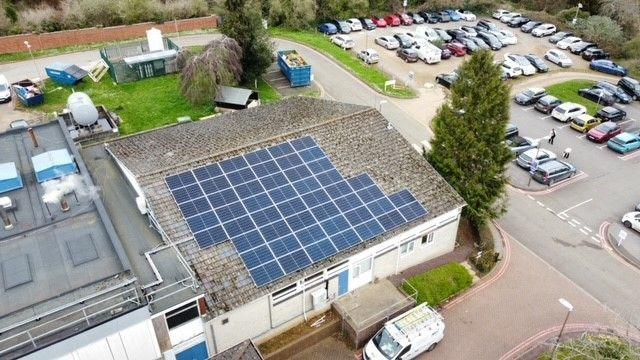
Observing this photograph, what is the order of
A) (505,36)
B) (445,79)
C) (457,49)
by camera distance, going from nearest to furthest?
1. (445,79)
2. (457,49)
3. (505,36)

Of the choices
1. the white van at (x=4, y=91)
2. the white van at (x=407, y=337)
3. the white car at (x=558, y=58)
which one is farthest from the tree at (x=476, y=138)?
the white van at (x=4, y=91)

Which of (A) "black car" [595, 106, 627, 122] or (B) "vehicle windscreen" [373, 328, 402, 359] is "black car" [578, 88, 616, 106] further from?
(B) "vehicle windscreen" [373, 328, 402, 359]

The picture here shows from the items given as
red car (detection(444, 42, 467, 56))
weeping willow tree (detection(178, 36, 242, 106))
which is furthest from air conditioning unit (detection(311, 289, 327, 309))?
red car (detection(444, 42, 467, 56))

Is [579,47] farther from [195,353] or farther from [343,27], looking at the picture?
[195,353]

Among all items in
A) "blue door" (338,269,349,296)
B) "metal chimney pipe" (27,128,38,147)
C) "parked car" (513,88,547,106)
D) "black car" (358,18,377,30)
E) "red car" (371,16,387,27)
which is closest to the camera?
"blue door" (338,269,349,296)

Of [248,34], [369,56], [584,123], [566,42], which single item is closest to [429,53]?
[369,56]

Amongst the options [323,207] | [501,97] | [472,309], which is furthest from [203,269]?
[501,97]
